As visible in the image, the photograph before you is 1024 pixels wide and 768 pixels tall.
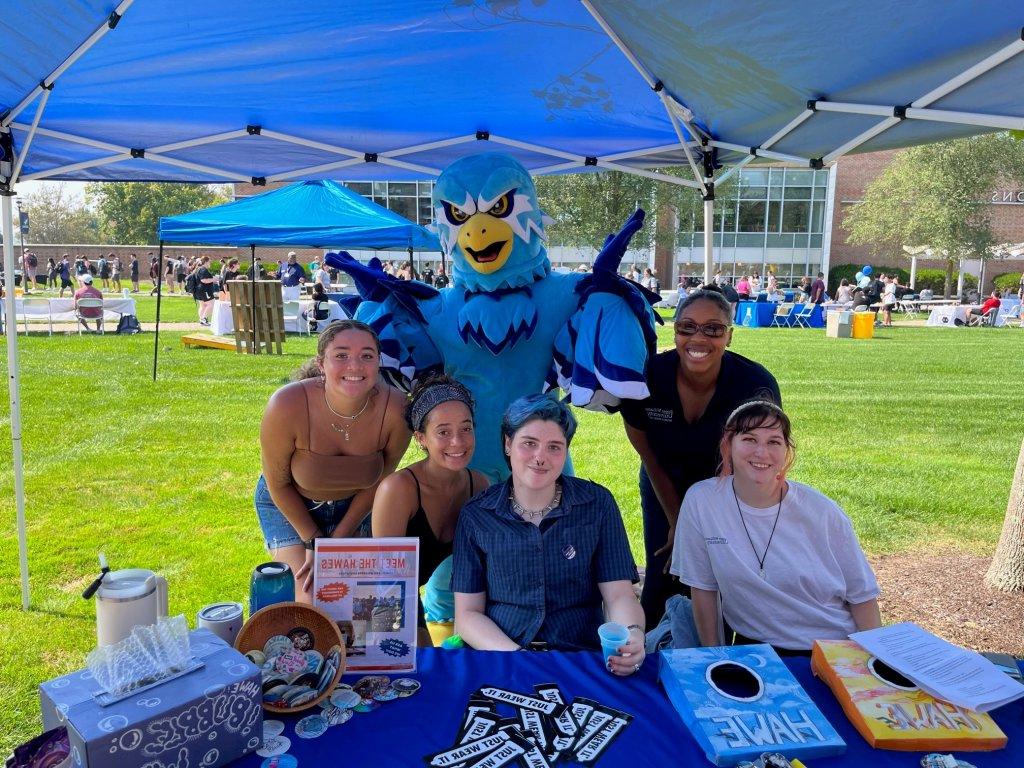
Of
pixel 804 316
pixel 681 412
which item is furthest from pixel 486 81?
pixel 804 316

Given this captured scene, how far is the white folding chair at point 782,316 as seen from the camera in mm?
19000

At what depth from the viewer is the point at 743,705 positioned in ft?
4.92

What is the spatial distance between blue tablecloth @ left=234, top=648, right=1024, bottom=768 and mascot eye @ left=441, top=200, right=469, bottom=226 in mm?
1574

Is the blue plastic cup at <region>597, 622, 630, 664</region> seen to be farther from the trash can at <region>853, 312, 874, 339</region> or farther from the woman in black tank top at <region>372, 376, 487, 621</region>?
the trash can at <region>853, 312, 874, 339</region>

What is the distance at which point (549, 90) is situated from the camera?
328cm

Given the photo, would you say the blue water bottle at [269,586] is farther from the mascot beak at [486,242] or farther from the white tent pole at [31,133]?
the white tent pole at [31,133]

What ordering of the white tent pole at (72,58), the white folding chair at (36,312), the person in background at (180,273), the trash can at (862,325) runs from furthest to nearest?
the person in background at (180,273), the trash can at (862,325), the white folding chair at (36,312), the white tent pole at (72,58)

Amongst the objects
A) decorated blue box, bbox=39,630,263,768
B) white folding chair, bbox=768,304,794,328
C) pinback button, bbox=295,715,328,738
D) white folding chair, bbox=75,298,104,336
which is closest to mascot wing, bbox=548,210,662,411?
pinback button, bbox=295,715,328,738

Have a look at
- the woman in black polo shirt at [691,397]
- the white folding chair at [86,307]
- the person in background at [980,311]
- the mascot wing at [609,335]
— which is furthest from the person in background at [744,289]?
the mascot wing at [609,335]

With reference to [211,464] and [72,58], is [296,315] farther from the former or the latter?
[72,58]

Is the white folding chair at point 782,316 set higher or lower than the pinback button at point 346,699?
higher

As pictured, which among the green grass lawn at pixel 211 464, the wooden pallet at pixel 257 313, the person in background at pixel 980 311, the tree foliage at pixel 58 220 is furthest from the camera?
the tree foliage at pixel 58 220

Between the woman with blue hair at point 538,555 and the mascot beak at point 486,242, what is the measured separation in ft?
2.51

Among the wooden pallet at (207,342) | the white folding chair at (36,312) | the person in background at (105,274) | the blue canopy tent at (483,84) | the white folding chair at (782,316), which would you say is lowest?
the wooden pallet at (207,342)
